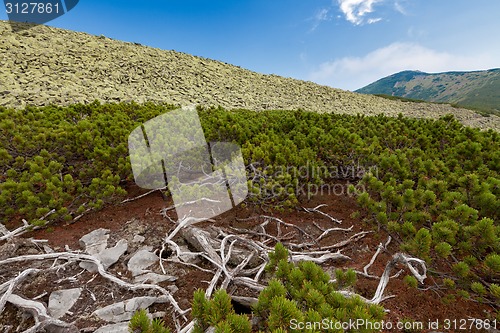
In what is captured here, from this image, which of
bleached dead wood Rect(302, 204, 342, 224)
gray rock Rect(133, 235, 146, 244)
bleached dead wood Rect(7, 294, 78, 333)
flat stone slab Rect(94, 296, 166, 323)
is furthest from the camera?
bleached dead wood Rect(302, 204, 342, 224)

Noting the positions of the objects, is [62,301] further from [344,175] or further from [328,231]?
[344,175]

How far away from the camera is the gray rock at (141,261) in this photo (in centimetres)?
424

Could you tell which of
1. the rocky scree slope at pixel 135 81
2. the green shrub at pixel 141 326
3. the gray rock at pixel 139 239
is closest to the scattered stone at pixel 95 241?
the gray rock at pixel 139 239

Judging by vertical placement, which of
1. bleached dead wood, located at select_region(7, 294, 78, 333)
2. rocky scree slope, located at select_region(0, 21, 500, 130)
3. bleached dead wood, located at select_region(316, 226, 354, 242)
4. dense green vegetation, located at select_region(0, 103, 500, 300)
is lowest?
bleached dead wood, located at select_region(316, 226, 354, 242)

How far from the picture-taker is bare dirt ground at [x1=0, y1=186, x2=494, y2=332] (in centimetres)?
354

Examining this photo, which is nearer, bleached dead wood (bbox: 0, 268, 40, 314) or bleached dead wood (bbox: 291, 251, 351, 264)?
bleached dead wood (bbox: 0, 268, 40, 314)

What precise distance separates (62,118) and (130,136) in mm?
3628

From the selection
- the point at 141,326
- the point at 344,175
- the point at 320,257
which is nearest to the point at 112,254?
the point at 141,326

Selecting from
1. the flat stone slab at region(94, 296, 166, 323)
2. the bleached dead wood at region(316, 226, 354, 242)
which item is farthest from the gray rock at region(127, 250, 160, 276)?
the bleached dead wood at region(316, 226, 354, 242)

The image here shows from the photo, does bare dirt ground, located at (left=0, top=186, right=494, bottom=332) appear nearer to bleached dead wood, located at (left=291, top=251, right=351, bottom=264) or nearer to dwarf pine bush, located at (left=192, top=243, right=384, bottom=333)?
bleached dead wood, located at (left=291, top=251, right=351, bottom=264)

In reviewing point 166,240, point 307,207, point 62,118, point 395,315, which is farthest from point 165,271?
point 62,118

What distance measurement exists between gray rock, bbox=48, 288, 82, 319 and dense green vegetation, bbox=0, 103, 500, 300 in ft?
6.37

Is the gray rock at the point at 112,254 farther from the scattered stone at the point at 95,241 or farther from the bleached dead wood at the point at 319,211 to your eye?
the bleached dead wood at the point at 319,211

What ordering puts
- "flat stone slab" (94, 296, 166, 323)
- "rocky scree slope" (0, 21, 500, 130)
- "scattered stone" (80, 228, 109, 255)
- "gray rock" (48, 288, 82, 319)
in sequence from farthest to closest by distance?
1. "rocky scree slope" (0, 21, 500, 130)
2. "scattered stone" (80, 228, 109, 255)
3. "gray rock" (48, 288, 82, 319)
4. "flat stone slab" (94, 296, 166, 323)
